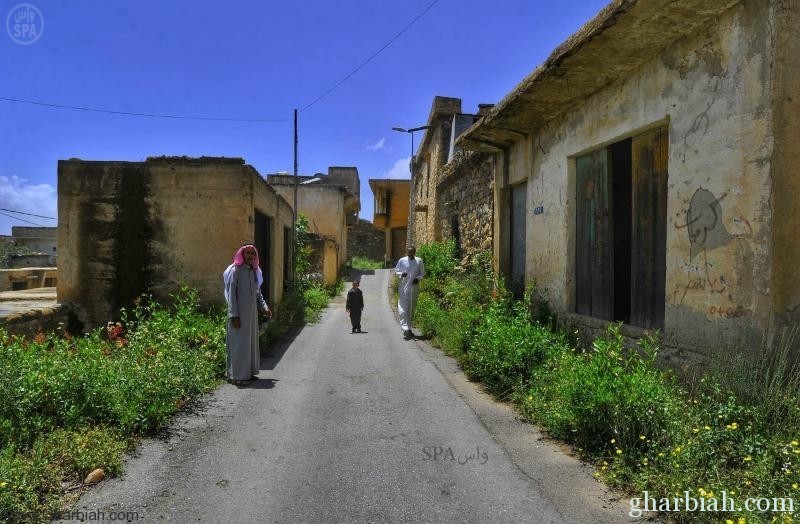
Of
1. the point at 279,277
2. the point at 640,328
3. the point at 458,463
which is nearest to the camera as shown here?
the point at 458,463

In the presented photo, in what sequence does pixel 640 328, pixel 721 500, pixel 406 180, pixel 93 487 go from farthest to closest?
pixel 406 180 → pixel 640 328 → pixel 93 487 → pixel 721 500

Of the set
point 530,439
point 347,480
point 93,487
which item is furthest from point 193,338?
point 530,439

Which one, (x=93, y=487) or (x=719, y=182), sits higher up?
(x=719, y=182)

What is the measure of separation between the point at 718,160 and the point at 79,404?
214 inches

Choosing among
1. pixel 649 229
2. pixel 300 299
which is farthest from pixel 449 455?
pixel 300 299

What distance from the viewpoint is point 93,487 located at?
10.4 feet

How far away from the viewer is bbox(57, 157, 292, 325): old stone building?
743cm

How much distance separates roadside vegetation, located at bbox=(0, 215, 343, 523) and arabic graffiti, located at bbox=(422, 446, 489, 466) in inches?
86.0

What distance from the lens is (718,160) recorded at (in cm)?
392

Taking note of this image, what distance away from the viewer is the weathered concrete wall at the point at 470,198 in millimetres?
9430

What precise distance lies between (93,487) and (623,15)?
523 cm

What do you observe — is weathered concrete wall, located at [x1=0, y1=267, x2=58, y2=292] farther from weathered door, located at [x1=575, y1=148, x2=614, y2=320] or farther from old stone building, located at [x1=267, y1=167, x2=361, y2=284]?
weathered door, located at [x1=575, y1=148, x2=614, y2=320]

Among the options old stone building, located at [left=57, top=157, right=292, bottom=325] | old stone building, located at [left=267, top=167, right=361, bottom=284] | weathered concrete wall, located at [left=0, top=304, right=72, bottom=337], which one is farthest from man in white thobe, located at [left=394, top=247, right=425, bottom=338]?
old stone building, located at [left=267, top=167, right=361, bottom=284]

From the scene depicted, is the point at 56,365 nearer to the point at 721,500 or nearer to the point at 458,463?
the point at 458,463
